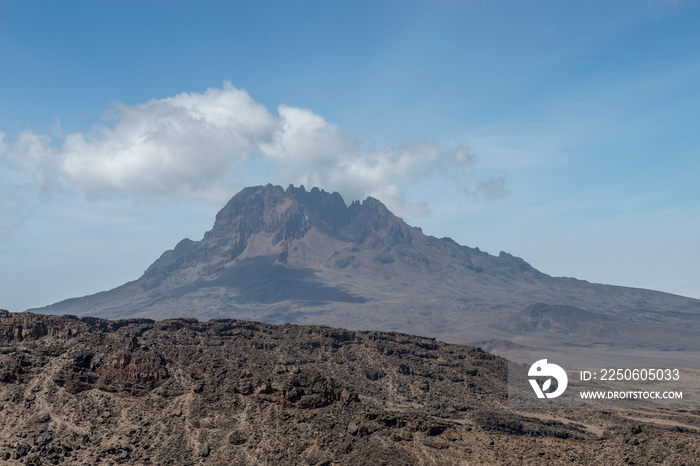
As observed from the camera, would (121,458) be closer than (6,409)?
Yes

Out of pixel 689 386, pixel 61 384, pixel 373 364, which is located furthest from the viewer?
pixel 689 386

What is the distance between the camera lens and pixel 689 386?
17988cm

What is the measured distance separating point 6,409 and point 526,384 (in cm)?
10752

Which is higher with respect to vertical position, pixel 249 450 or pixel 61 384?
pixel 61 384

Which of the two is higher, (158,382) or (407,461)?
(158,382)

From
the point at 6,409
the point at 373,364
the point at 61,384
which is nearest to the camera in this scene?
the point at 6,409

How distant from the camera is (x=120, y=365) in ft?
237

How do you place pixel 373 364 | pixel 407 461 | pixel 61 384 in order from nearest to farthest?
pixel 407 461 < pixel 61 384 < pixel 373 364

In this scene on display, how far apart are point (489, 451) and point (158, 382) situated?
1517 inches

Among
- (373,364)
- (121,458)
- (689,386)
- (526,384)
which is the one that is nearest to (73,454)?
(121,458)

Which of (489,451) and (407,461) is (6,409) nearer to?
(407,461)

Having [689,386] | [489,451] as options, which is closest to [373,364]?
[489,451]

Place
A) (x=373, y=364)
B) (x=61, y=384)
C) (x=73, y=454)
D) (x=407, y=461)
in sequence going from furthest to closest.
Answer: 1. (x=373, y=364)
2. (x=61, y=384)
3. (x=73, y=454)
4. (x=407, y=461)

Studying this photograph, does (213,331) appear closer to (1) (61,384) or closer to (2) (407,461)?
(1) (61,384)
